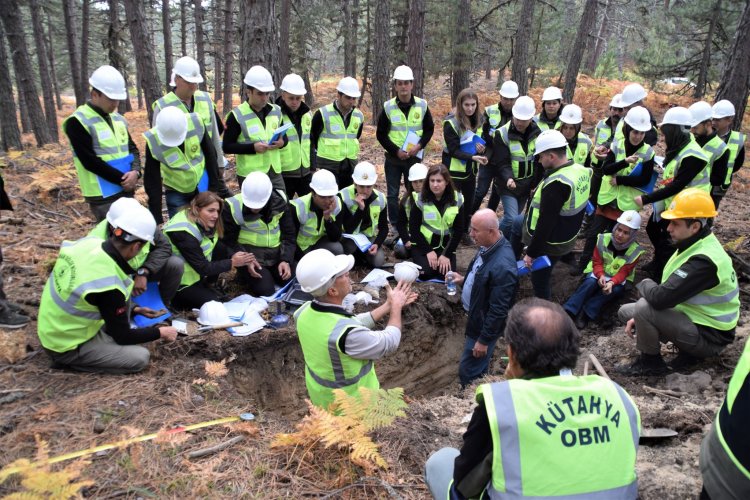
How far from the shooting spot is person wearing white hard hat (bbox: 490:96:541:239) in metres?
6.77

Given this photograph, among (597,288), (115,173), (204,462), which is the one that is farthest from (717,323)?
(115,173)

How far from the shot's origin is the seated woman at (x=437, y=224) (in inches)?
247

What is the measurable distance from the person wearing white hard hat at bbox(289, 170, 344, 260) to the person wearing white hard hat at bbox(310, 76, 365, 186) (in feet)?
2.82

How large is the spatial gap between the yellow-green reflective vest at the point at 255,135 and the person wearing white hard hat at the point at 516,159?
3.16 metres

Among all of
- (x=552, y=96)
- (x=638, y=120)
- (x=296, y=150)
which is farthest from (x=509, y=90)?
(x=296, y=150)

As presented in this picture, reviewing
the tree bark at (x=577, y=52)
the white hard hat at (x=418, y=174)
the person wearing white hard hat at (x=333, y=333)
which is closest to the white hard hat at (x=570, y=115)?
the white hard hat at (x=418, y=174)

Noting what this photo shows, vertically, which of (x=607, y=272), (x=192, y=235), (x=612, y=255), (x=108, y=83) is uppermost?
(x=108, y=83)

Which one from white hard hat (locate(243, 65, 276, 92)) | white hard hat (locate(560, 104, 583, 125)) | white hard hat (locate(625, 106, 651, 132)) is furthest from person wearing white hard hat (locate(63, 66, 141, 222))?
white hard hat (locate(625, 106, 651, 132))

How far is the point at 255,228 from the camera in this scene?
5891 millimetres

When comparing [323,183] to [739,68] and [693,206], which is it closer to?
[693,206]

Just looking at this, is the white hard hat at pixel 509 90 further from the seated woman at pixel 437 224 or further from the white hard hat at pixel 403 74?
the seated woman at pixel 437 224

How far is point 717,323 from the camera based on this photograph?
14.2 ft

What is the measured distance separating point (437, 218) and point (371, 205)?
984mm

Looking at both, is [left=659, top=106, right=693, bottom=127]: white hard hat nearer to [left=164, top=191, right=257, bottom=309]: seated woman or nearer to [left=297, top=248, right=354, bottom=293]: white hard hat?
[left=297, top=248, right=354, bottom=293]: white hard hat
